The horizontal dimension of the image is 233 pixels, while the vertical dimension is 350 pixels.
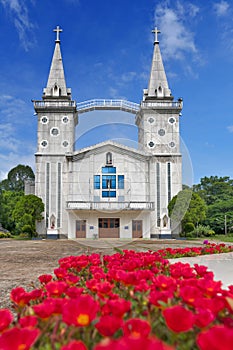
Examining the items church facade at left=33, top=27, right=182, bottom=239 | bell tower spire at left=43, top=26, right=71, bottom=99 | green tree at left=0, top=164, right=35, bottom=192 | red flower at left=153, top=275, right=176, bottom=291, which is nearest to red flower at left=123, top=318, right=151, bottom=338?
red flower at left=153, top=275, right=176, bottom=291

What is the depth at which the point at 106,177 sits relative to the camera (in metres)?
22.6

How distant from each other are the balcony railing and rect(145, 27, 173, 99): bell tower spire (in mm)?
9268

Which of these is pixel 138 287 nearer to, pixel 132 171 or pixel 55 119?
pixel 132 171

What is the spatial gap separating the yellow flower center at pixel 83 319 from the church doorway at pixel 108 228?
2149 cm

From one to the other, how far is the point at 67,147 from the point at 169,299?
76.0ft

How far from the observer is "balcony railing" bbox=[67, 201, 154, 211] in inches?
846

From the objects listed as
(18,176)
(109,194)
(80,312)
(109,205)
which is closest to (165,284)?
(80,312)

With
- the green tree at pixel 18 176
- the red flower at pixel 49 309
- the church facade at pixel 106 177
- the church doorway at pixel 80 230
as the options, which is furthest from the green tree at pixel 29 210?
the red flower at pixel 49 309

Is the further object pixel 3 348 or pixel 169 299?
pixel 169 299

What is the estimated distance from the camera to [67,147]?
23781 mm

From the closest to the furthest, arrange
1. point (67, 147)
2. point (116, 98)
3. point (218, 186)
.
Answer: point (116, 98)
point (67, 147)
point (218, 186)

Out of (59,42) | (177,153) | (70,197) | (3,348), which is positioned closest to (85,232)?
(70,197)

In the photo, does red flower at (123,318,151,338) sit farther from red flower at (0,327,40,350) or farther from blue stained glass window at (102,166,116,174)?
blue stained glass window at (102,166,116,174)

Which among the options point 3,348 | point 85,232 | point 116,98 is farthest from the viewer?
point 85,232
